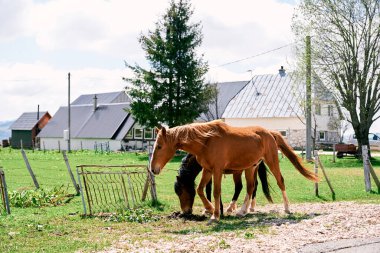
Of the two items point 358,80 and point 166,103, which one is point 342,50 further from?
point 166,103

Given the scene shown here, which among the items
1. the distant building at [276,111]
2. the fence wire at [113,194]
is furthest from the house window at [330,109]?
the fence wire at [113,194]

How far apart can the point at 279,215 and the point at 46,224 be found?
17.0 ft

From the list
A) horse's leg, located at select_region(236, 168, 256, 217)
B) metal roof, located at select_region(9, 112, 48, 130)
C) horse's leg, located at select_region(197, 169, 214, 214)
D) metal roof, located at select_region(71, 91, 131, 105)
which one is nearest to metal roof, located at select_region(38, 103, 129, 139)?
metal roof, located at select_region(71, 91, 131, 105)

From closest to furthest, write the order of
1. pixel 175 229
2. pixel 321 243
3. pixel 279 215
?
pixel 321 243
pixel 175 229
pixel 279 215

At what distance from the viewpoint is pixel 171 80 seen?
46031 millimetres

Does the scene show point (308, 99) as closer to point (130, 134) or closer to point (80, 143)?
point (130, 134)

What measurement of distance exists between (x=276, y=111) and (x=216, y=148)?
49.2 meters

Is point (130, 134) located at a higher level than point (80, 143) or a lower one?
higher

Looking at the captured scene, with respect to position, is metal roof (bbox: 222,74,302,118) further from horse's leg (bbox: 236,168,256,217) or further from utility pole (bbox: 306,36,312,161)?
horse's leg (bbox: 236,168,256,217)

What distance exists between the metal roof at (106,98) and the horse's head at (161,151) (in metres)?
64.3

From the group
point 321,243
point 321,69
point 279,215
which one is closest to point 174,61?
point 321,69

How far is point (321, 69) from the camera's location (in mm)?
35594

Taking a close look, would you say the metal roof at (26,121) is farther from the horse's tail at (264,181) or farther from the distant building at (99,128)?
the horse's tail at (264,181)

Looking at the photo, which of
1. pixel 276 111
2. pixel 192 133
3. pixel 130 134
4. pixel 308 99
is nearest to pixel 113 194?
pixel 192 133
